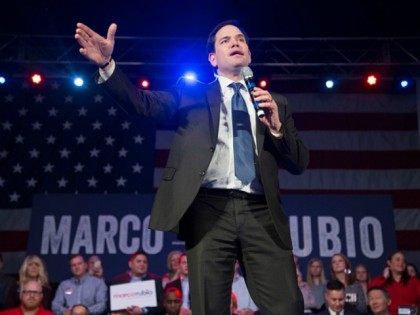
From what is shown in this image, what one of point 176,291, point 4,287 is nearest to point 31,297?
point 4,287

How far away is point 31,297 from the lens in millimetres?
4547

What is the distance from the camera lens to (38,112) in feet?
25.2

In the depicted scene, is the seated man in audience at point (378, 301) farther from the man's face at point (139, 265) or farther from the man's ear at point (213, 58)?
the man's ear at point (213, 58)

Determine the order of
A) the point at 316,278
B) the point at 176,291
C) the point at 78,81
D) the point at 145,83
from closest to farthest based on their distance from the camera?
the point at 176,291
the point at 316,278
the point at 78,81
the point at 145,83

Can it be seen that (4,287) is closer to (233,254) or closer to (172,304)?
(172,304)

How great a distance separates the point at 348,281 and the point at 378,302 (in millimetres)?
739

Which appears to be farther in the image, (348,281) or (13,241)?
(13,241)

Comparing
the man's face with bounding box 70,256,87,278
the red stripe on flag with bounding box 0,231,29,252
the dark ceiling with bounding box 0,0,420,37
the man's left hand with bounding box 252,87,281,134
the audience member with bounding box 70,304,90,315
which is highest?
the dark ceiling with bounding box 0,0,420,37

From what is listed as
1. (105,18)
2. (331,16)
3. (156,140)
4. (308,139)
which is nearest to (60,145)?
(156,140)

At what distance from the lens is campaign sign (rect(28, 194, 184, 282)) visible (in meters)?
6.77

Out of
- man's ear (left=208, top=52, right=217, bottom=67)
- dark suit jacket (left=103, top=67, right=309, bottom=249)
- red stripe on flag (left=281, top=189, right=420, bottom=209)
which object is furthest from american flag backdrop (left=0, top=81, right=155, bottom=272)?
dark suit jacket (left=103, top=67, right=309, bottom=249)

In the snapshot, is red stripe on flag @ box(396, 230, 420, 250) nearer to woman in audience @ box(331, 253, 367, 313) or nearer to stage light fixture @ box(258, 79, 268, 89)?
woman in audience @ box(331, 253, 367, 313)

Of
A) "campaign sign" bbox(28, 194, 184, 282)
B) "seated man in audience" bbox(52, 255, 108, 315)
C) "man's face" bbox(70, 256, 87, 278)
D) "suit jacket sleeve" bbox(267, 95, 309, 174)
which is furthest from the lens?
"campaign sign" bbox(28, 194, 184, 282)

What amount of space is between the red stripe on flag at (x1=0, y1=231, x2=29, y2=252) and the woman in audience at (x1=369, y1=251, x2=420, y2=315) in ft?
14.3
